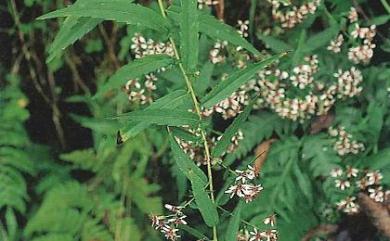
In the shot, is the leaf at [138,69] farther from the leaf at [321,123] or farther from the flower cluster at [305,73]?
the leaf at [321,123]

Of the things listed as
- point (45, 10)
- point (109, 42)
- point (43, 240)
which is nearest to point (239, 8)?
point (109, 42)

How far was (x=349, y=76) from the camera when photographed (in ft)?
9.62

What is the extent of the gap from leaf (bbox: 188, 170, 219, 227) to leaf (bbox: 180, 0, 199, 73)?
0.30 metres

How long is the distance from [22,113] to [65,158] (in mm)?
303

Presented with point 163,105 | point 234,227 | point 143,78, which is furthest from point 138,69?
point 143,78

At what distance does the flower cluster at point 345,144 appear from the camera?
2918 millimetres

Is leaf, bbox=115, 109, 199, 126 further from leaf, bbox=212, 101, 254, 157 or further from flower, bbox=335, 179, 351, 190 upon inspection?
flower, bbox=335, 179, 351, 190

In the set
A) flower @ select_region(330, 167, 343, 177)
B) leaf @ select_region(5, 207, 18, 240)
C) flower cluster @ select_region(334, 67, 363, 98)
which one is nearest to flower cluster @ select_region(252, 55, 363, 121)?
flower cluster @ select_region(334, 67, 363, 98)

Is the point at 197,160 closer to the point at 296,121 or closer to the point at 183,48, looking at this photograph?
the point at 296,121

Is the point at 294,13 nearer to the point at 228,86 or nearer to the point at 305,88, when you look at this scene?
the point at 305,88

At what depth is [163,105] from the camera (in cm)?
219

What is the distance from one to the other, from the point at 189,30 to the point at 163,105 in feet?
0.76

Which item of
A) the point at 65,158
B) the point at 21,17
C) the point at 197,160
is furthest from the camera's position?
the point at 21,17

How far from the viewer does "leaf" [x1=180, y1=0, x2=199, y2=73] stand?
2.06 m
